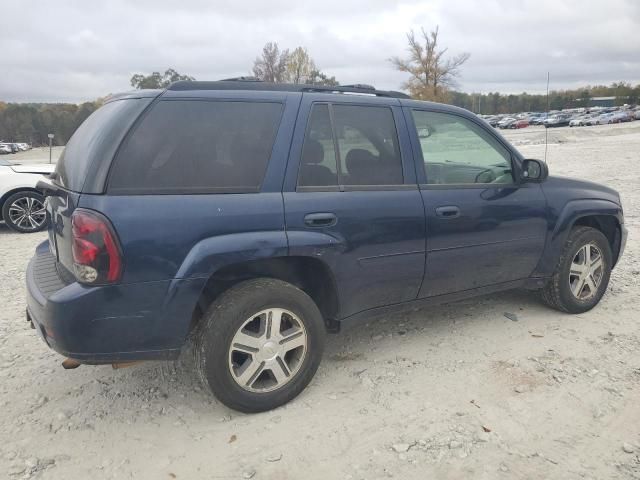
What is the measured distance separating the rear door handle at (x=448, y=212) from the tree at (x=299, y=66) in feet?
179

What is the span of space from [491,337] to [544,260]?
0.78 meters

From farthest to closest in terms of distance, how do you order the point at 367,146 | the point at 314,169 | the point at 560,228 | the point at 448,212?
the point at 560,228 < the point at 448,212 < the point at 367,146 < the point at 314,169

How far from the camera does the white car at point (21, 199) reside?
8039 mm

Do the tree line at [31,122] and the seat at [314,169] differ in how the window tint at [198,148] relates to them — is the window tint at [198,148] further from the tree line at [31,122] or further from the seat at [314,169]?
the tree line at [31,122]

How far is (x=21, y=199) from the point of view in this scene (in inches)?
322

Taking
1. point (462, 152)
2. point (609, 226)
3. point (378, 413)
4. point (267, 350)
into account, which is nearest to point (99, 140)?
point (267, 350)

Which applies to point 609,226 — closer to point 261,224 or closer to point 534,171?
point 534,171

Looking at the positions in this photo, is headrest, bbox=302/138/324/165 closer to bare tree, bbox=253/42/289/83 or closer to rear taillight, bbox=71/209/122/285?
rear taillight, bbox=71/209/122/285

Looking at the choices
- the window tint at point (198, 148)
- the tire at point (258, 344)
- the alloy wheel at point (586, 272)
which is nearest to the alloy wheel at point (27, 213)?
the window tint at point (198, 148)

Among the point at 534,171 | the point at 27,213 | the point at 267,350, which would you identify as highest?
the point at 534,171

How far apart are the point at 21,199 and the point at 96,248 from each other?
6831mm

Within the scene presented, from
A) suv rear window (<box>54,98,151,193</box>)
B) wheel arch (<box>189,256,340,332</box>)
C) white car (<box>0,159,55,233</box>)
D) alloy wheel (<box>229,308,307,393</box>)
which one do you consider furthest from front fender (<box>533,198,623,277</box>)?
white car (<box>0,159,55,233</box>)

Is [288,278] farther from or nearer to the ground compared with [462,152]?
nearer to the ground

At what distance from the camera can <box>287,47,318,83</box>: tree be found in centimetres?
5627
